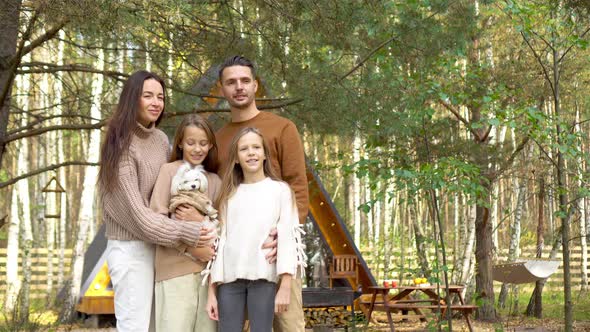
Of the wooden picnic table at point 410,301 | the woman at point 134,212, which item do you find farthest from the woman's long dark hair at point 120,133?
the wooden picnic table at point 410,301

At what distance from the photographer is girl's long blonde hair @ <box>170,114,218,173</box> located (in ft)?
11.8

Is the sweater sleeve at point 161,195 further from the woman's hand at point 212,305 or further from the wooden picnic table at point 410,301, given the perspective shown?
the wooden picnic table at point 410,301

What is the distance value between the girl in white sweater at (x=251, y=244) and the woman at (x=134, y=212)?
130 mm

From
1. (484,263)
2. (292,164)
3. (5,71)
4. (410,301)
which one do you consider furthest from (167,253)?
(484,263)

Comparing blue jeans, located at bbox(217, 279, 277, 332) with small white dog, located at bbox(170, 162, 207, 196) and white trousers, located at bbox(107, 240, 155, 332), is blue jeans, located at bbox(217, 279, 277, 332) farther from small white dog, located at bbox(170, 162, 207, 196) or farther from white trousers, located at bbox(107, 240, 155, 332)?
small white dog, located at bbox(170, 162, 207, 196)

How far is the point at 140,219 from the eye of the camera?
337cm

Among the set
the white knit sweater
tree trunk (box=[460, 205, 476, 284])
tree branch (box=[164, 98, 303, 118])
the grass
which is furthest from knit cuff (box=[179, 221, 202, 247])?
tree trunk (box=[460, 205, 476, 284])

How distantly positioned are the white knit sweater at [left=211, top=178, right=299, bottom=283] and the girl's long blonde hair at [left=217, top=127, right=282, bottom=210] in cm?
2

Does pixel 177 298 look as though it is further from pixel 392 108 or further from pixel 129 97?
pixel 392 108

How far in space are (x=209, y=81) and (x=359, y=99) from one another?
1446 mm

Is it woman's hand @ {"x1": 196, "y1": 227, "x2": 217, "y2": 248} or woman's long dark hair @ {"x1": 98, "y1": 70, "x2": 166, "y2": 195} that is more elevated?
woman's long dark hair @ {"x1": 98, "y1": 70, "x2": 166, "y2": 195}

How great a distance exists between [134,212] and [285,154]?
69 cm

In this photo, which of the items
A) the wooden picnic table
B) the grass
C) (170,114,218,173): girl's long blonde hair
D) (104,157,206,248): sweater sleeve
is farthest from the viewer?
the grass

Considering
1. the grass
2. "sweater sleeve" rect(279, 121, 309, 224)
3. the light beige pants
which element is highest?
"sweater sleeve" rect(279, 121, 309, 224)
